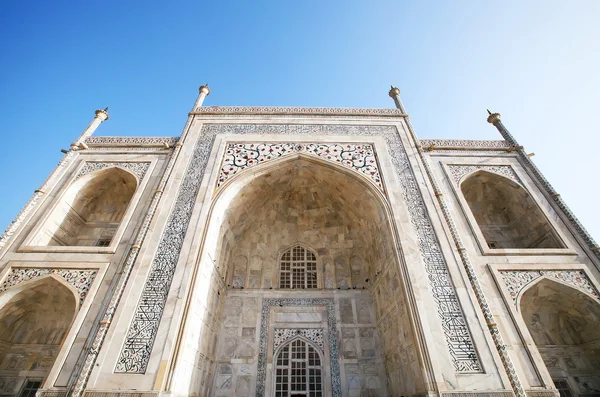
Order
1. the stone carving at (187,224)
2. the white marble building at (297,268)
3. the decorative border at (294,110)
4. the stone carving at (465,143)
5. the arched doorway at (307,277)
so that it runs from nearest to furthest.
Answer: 1. the stone carving at (187,224)
2. the white marble building at (297,268)
3. the arched doorway at (307,277)
4. the stone carving at (465,143)
5. the decorative border at (294,110)

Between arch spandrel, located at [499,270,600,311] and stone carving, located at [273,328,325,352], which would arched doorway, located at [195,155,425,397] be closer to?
stone carving, located at [273,328,325,352]

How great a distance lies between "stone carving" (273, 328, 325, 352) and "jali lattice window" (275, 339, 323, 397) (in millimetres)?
169

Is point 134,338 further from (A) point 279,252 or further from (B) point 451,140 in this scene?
(B) point 451,140

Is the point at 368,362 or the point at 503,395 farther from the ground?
the point at 368,362

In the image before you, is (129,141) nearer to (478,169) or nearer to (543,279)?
(478,169)

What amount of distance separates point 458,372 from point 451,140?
23.6 feet

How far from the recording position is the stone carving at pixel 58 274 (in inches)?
269

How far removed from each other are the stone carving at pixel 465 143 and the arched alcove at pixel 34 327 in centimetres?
1088

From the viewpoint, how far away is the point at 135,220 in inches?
316

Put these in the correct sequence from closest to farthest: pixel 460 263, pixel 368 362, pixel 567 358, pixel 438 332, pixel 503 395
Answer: pixel 503 395, pixel 438 332, pixel 460 263, pixel 567 358, pixel 368 362

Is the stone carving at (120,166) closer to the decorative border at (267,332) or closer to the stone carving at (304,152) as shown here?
the stone carving at (304,152)

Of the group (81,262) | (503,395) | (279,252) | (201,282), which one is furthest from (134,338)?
(503,395)


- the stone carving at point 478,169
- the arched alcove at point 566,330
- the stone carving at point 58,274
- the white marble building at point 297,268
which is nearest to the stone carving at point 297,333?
the white marble building at point 297,268

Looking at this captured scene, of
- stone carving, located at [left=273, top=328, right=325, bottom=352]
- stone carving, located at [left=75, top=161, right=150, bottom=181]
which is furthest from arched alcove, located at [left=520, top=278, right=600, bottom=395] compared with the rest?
stone carving, located at [left=75, top=161, right=150, bottom=181]
